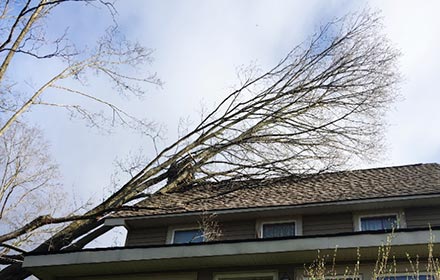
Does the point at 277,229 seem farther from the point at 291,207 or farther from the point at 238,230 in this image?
the point at 238,230

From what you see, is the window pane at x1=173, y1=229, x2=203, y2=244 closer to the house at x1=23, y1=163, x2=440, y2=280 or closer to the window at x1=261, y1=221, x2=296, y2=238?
the house at x1=23, y1=163, x2=440, y2=280

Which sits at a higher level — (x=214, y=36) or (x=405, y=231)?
(x=214, y=36)

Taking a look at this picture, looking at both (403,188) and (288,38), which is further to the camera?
(288,38)

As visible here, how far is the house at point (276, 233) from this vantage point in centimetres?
755

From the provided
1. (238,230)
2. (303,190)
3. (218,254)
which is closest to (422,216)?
(303,190)

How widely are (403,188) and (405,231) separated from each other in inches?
81.0

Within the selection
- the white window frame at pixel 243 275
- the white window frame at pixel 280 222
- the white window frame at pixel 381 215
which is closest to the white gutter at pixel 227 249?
the white window frame at pixel 243 275

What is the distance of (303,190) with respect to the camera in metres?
10.5

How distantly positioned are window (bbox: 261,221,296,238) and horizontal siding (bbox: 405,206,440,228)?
186cm

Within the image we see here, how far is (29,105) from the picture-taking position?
1223 cm

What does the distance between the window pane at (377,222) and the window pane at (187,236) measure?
2.82 meters

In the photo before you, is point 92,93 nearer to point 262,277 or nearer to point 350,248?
point 262,277

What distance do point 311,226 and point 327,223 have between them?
270mm

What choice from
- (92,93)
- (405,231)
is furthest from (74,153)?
(405,231)
